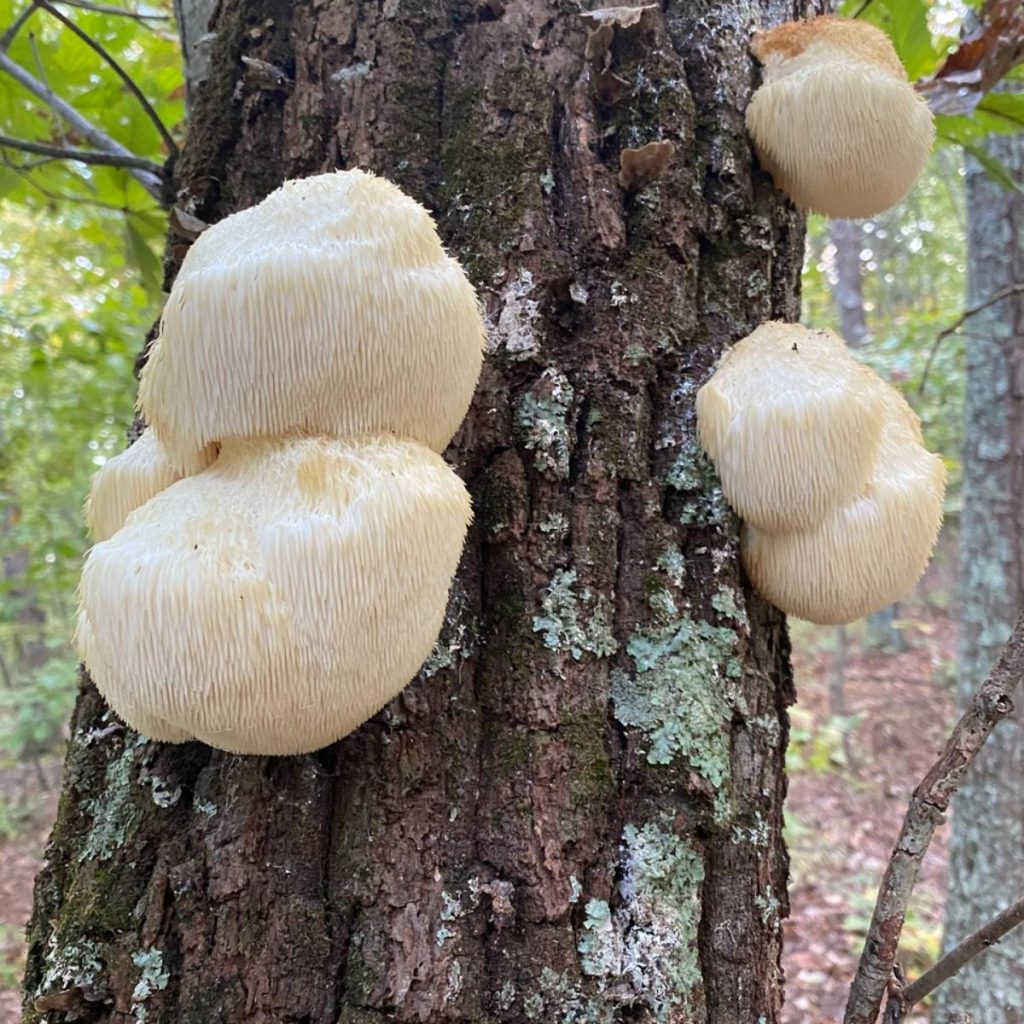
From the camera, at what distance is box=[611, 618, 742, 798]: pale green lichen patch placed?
142 cm

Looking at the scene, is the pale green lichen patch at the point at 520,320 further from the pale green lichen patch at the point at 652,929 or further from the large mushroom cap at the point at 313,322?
the pale green lichen patch at the point at 652,929

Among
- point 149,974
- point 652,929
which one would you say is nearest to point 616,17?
point 652,929

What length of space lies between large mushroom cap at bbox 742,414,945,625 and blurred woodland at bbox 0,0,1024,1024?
129 centimetres

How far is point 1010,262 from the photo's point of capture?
179 inches

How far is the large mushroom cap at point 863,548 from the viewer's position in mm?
1534

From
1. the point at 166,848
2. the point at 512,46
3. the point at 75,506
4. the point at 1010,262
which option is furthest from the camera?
the point at 75,506

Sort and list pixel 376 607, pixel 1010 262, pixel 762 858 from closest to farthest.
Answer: pixel 376 607 < pixel 762 858 < pixel 1010 262

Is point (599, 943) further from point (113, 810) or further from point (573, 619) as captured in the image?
point (113, 810)

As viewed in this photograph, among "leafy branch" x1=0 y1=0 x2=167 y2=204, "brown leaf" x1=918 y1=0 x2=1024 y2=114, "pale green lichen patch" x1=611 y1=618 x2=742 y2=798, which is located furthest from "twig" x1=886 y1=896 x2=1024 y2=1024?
"leafy branch" x1=0 y1=0 x2=167 y2=204

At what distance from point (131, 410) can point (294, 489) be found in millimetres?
6644

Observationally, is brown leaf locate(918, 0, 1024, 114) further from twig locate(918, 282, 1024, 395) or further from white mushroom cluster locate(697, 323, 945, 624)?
white mushroom cluster locate(697, 323, 945, 624)

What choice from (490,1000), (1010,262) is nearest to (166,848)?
(490,1000)

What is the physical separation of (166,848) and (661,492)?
1.12 m

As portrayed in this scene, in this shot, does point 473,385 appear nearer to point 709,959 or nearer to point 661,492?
point 661,492
